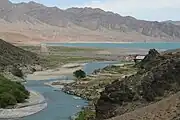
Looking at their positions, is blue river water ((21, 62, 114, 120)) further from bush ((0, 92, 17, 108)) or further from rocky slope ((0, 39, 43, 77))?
rocky slope ((0, 39, 43, 77))

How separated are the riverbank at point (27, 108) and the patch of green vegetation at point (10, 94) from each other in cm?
113

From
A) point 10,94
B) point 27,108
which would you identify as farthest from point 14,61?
point 27,108

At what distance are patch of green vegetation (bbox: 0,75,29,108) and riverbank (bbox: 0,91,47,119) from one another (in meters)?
1.13

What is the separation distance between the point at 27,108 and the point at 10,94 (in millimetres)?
5341

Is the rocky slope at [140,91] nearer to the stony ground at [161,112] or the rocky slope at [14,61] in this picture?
the stony ground at [161,112]

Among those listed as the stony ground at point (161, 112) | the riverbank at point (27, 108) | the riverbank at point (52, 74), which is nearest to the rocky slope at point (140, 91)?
the stony ground at point (161, 112)

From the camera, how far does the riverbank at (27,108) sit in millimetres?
59356

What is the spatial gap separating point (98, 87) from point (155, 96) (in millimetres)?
43754

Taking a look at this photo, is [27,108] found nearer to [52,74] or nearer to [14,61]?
[52,74]

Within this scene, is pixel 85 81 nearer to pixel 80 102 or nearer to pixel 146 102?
pixel 80 102

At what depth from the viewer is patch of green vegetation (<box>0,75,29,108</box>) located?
67000 millimetres

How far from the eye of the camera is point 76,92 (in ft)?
262

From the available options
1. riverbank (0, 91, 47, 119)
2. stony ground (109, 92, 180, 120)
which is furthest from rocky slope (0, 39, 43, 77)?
stony ground (109, 92, 180, 120)

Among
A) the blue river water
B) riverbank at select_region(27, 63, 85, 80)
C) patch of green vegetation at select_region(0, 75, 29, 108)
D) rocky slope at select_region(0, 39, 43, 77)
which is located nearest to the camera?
the blue river water
